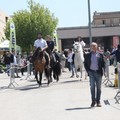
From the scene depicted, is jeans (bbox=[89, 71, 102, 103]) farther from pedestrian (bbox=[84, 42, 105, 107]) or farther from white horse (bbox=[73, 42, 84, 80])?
white horse (bbox=[73, 42, 84, 80])

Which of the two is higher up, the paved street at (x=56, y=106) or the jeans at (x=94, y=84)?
the jeans at (x=94, y=84)

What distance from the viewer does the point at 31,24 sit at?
219 ft

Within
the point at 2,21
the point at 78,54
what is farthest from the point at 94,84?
the point at 2,21

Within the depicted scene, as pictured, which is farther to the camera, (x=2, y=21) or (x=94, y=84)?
(x=2, y=21)

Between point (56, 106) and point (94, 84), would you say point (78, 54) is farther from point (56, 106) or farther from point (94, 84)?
point (94, 84)

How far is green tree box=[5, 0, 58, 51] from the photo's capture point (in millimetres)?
65250

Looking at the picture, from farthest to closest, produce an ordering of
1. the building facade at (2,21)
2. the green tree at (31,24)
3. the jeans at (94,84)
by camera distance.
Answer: the building facade at (2,21) < the green tree at (31,24) < the jeans at (94,84)

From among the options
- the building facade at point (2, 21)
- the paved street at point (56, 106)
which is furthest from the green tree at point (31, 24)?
the paved street at point (56, 106)

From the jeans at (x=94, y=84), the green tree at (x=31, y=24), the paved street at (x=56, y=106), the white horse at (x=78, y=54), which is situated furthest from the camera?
the green tree at (x=31, y=24)

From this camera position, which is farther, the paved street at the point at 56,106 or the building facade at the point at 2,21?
the building facade at the point at 2,21

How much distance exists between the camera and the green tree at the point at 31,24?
2569 inches

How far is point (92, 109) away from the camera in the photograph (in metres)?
12.7

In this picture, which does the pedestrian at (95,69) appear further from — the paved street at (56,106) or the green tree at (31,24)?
the green tree at (31,24)

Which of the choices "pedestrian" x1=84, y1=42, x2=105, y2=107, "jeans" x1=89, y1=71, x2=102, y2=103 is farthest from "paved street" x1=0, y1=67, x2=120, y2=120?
"pedestrian" x1=84, y1=42, x2=105, y2=107
